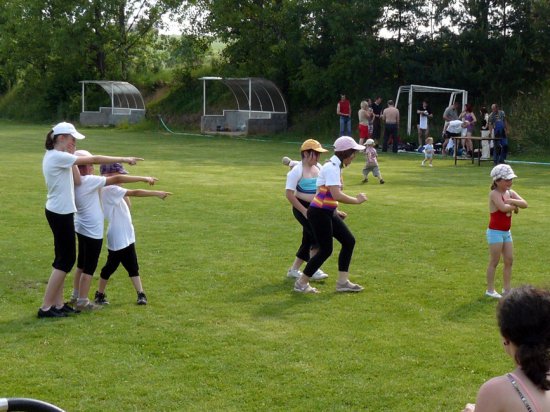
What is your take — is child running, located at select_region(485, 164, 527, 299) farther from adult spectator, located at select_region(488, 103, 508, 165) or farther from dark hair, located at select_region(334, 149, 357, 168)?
adult spectator, located at select_region(488, 103, 508, 165)

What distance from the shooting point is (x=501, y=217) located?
9047mm

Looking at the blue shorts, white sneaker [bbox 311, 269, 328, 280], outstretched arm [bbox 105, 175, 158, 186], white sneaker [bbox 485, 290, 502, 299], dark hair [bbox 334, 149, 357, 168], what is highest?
dark hair [bbox 334, 149, 357, 168]

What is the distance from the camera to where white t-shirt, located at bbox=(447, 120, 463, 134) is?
30.7 metres

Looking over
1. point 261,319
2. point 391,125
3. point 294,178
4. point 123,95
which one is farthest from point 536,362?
point 123,95

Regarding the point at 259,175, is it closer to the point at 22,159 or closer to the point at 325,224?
the point at 22,159

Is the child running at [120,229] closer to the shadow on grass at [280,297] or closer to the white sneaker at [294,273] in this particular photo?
the shadow on grass at [280,297]

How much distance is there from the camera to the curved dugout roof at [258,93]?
43656 mm

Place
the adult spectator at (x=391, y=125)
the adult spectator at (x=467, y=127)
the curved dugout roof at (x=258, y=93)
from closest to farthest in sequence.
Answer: the adult spectator at (x=467, y=127) < the adult spectator at (x=391, y=125) < the curved dugout roof at (x=258, y=93)

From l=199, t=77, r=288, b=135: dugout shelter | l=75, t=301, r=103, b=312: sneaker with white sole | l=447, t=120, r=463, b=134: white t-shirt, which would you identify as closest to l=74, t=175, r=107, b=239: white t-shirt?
l=75, t=301, r=103, b=312: sneaker with white sole

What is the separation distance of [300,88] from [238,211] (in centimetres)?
2782

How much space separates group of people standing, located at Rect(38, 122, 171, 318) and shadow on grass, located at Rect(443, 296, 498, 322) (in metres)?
3.10

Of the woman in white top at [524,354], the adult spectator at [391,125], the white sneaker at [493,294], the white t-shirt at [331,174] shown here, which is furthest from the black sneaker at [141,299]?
the adult spectator at [391,125]

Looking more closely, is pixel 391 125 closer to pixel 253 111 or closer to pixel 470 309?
pixel 253 111

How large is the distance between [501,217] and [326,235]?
183 cm
